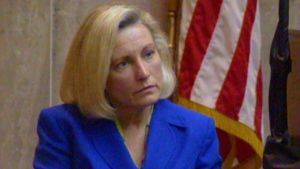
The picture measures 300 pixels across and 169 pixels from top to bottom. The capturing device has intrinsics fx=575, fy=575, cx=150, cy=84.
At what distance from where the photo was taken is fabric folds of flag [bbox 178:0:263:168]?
2.71 meters

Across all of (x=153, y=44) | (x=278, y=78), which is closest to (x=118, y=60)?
(x=153, y=44)

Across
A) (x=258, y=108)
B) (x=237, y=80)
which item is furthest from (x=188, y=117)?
(x=258, y=108)

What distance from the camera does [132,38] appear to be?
1.85 meters

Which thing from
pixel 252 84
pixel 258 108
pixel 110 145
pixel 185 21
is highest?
Answer: pixel 185 21

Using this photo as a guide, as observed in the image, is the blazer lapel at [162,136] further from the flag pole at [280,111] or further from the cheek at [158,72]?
the flag pole at [280,111]

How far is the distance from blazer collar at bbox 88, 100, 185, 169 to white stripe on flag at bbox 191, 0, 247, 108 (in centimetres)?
72

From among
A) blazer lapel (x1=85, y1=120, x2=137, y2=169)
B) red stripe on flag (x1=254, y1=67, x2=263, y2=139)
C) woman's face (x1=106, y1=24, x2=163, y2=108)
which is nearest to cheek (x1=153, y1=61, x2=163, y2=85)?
woman's face (x1=106, y1=24, x2=163, y2=108)

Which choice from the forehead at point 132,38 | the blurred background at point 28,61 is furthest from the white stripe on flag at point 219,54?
the forehead at point 132,38

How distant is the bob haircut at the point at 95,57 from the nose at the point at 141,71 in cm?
9

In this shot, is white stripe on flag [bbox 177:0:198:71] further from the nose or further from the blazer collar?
the nose

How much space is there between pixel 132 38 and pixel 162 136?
0.35 metres

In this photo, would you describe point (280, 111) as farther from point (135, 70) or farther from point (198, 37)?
point (198, 37)

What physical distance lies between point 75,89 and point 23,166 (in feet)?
3.71

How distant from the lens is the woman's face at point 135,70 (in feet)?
6.00
